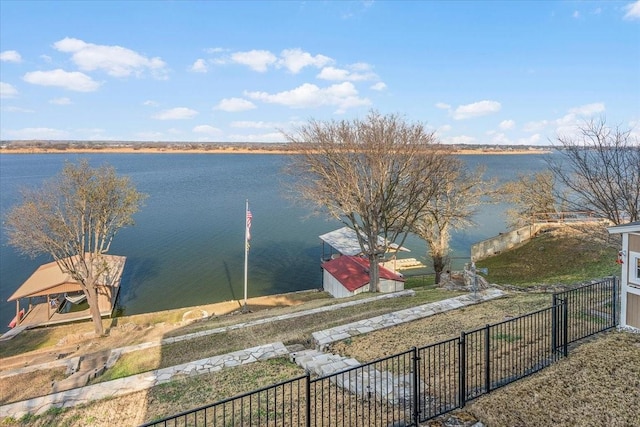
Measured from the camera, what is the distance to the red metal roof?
1950 cm

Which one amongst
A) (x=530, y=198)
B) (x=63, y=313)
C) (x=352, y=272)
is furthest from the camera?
(x=530, y=198)

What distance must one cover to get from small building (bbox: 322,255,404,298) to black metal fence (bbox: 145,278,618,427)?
1047cm

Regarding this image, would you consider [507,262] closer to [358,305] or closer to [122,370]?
[358,305]

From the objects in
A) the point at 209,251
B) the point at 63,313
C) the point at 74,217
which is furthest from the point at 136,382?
the point at 209,251

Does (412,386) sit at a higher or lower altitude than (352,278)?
higher

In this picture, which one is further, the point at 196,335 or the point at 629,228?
the point at 196,335

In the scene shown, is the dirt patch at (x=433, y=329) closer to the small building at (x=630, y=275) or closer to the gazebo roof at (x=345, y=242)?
the small building at (x=630, y=275)

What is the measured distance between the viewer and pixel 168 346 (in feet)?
37.8

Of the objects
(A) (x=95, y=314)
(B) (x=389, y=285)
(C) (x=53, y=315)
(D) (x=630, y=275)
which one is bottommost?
(C) (x=53, y=315)

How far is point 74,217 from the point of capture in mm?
17109

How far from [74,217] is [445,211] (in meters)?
19.4

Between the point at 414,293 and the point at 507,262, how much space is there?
431 inches

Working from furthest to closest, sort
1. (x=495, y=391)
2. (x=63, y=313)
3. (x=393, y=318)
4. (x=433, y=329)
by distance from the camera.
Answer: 1. (x=63, y=313)
2. (x=393, y=318)
3. (x=433, y=329)
4. (x=495, y=391)

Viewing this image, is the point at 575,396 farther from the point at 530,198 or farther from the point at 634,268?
the point at 530,198
